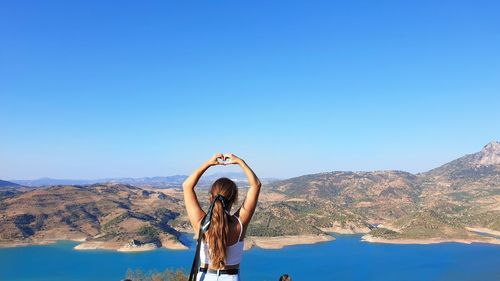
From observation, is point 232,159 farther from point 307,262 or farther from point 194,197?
point 307,262

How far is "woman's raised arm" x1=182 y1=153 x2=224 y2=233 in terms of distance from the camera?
2.85m

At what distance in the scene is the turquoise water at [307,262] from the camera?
68875 mm

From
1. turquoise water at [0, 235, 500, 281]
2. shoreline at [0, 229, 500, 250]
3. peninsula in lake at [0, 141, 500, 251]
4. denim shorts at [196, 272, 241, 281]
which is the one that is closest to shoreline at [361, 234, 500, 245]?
shoreline at [0, 229, 500, 250]

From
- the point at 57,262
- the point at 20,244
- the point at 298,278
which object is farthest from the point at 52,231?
the point at 298,278

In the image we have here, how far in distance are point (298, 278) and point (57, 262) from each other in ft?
136

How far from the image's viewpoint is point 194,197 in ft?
9.68

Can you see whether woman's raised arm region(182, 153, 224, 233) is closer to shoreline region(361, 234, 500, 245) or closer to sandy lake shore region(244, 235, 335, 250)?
sandy lake shore region(244, 235, 335, 250)

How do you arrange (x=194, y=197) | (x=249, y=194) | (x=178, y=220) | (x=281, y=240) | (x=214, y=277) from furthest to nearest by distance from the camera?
(x=178, y=220) < (x=281, y=240) < (x=249, y=194) < (x=194, y=197) < (x=214, y=277)

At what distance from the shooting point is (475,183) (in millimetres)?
191750

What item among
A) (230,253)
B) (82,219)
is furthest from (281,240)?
(230,253)

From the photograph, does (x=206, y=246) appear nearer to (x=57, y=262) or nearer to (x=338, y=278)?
(x=338, y=278)

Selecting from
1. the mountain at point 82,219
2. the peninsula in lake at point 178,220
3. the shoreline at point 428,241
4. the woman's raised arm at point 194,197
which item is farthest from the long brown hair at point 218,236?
the shoreline at point 428,241

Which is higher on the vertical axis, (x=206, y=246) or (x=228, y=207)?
(x=228, y=207)

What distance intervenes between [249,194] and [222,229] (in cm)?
42
